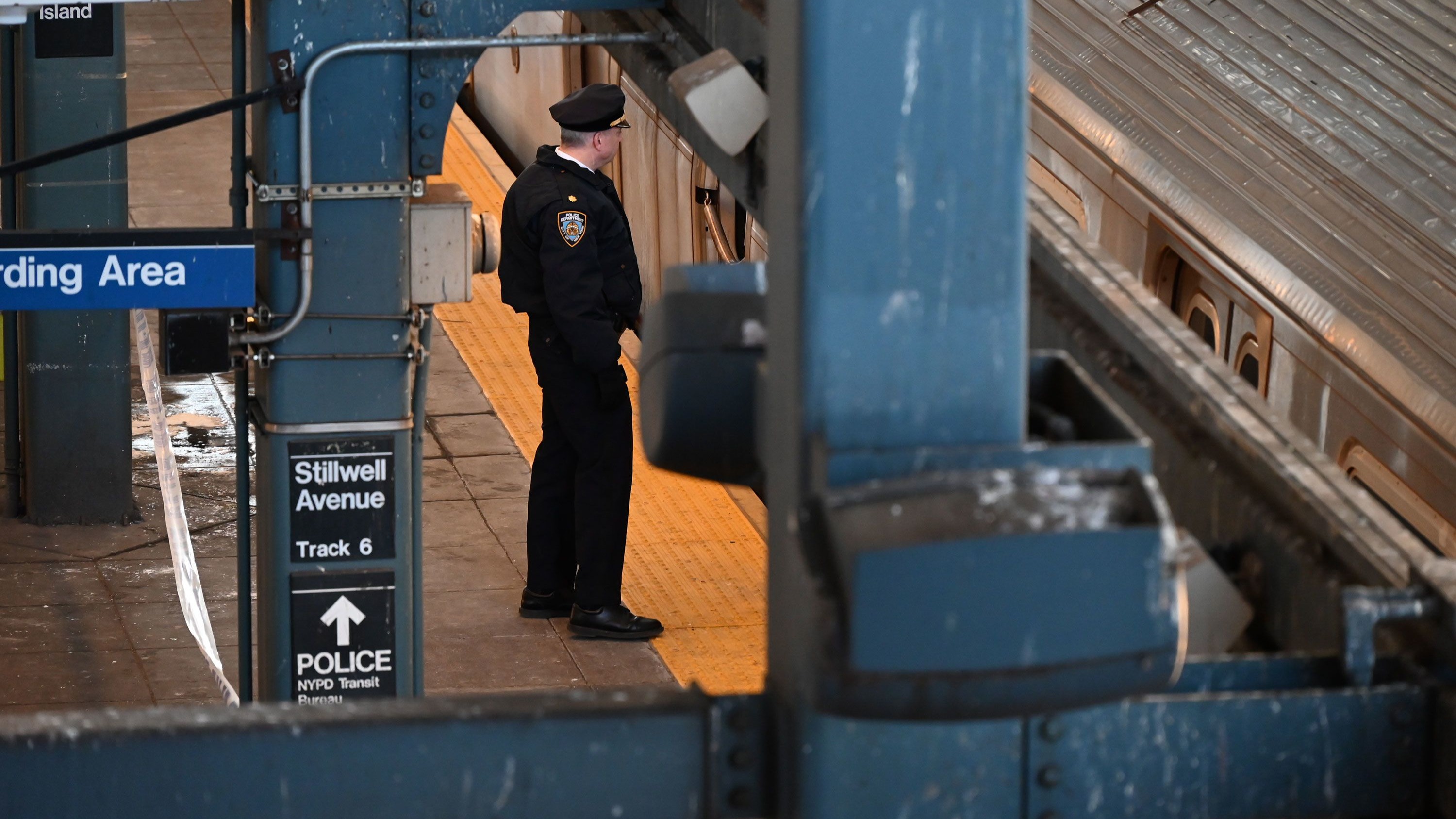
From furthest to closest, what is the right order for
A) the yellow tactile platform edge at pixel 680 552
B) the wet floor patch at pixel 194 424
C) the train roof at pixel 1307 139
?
the wet floor patch at pixel 194 424 → the yellow tactile platform edge at pixel 680 552 → the train roof at pixel 1307 139

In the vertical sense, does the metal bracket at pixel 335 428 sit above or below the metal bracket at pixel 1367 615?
below

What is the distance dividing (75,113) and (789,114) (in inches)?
263

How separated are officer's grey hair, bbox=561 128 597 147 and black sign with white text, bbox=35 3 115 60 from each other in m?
2.37

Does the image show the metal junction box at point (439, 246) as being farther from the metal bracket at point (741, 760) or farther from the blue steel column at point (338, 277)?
the metal bracket at point (741, 760)

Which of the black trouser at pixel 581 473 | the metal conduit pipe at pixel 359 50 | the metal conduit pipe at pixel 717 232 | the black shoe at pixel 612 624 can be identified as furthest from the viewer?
the metal conduit pipe at pixel 717 232

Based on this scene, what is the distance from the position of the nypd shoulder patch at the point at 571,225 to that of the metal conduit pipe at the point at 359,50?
1431 millimetres

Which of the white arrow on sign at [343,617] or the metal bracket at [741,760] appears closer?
the metal bracket at [741,760]

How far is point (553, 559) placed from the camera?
282 inches

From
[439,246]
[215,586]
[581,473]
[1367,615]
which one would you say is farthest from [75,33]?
[1367,615]

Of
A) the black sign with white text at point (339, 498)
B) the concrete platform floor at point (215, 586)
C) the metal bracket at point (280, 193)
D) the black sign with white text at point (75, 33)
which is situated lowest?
the concrete platform floor at point (215, 586)

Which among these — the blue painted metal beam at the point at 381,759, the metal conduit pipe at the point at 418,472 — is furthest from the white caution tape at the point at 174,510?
the blue painted metal beam at the point at 381,759

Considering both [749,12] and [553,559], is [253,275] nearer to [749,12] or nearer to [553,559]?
[749,12]

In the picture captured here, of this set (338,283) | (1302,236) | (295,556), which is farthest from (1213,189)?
(295,556)

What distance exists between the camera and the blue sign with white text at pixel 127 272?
4.57m
